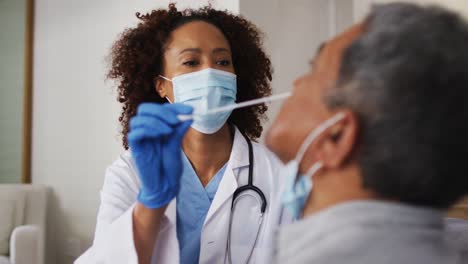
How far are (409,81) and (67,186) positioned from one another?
3.01m

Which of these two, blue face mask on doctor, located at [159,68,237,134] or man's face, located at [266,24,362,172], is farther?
blue face mask on doctor, located at [159,68,237,134]

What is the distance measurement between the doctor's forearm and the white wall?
1.76m

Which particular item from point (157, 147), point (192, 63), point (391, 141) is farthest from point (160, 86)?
point (391, 141)

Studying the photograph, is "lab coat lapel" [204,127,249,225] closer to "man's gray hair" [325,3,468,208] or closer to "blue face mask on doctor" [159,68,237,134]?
"blue face mask on doctor" [159,68,237,134]

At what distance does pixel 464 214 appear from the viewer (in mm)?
1464

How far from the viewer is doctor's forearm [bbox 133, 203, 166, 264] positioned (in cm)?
109

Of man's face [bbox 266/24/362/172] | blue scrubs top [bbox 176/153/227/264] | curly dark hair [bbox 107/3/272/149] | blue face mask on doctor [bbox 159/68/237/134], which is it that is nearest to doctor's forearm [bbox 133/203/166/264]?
blue scrubs top [bbox 176/153/227/264]

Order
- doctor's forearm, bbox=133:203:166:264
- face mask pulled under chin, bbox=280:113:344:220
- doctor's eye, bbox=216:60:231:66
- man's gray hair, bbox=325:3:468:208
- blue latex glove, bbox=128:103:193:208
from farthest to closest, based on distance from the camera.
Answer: doctor's eye, bbox=216:60:231:66
doctor's forearm, bbox=133:203:166:264
blue latex glove, bbox=128:103:193:208
face mask pulled under chin, bbox=280:113:344:220
man's gray hair, bbox=325:3:468:208

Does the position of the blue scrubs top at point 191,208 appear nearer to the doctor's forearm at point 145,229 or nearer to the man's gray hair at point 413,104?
the doctor's forearm at point 145,229

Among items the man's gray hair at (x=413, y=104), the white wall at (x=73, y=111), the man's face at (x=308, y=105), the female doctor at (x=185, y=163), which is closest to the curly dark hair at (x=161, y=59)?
the female doctor at (x=185, y=163)

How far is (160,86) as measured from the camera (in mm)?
1528

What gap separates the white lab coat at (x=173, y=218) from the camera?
1.11 m

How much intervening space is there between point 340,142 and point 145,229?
0.64 m

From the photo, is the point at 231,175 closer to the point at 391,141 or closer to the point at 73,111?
the point at 391,141
